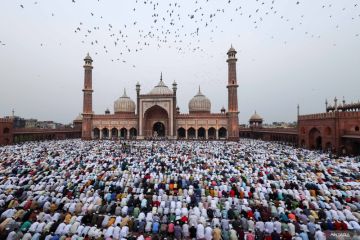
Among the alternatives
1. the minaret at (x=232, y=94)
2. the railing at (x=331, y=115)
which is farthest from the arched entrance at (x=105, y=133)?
the railing at (x=331, y=115)

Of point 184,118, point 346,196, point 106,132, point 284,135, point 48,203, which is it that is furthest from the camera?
point 106,132

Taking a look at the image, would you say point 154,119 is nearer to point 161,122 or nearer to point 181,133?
point 161,122

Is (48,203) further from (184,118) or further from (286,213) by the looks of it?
(184,118)

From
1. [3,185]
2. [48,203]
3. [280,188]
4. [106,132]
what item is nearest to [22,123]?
[106,132]

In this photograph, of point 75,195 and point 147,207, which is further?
point 75,195

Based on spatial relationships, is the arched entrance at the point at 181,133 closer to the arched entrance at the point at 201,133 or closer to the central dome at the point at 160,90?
the arched entrance at the point at 201,133

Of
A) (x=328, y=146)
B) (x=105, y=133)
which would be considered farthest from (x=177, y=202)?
(x=105, y=133)
